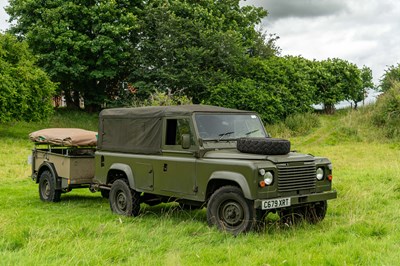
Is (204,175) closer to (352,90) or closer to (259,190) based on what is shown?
(259,190)

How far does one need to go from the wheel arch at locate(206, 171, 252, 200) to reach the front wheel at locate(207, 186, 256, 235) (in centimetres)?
17

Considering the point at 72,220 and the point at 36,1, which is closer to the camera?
the point at 72,220

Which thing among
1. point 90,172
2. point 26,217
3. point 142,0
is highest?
point 142,0

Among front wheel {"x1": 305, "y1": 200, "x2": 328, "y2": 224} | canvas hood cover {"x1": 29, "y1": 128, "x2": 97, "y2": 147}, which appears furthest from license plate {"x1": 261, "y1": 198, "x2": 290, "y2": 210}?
canvas hood cover {"x1": 29, "y1": 128, "x2": 97, "y2": 147}

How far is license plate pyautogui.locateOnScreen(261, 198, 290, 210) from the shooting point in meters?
7.18

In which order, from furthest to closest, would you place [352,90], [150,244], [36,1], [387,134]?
1. [352,90]
2. [36,1]
3. [387,134]
4. [150,244]

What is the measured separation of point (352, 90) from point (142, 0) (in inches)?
755

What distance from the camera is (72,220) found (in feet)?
29.6

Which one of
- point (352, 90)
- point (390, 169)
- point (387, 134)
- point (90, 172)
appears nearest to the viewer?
point (90, 172)

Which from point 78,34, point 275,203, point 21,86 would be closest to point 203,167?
point 275,203

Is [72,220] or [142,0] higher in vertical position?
[142,0]

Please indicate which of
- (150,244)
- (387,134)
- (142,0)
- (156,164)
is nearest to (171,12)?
(142,0)

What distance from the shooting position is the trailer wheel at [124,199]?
31.3 feet

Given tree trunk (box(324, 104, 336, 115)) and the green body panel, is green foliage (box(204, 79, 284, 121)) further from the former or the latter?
the green body panel
